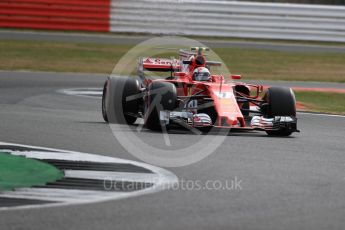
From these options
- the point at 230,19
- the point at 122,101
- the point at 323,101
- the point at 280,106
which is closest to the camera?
the point at 280,106

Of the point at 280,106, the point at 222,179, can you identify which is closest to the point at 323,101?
the point at 280,106

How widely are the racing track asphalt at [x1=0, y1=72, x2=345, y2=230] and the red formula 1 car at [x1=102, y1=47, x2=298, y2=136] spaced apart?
237 millimetres

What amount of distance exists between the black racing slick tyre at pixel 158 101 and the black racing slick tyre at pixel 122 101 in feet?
3.25

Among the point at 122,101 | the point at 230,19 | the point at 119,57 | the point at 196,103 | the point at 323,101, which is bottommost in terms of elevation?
the point at 119,57

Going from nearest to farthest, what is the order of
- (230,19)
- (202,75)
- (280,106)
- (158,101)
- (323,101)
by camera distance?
(158,101) < (280,106) < (202,75) < (323,101) < (230,19)

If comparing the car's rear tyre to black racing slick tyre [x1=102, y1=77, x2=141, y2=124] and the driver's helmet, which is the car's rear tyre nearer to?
the driver's helmet

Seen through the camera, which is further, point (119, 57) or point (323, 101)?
point (119, 57)

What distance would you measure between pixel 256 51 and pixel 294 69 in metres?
3.18

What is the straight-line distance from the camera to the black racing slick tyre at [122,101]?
521 inches

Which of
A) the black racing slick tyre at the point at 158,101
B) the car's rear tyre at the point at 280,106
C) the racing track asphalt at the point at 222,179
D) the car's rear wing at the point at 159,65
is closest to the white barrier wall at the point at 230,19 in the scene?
the racing track asphalt at the point at 222,179

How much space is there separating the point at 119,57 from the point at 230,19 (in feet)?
15.2

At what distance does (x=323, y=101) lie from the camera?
18.5 metres

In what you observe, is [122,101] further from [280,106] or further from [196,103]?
[280,106]

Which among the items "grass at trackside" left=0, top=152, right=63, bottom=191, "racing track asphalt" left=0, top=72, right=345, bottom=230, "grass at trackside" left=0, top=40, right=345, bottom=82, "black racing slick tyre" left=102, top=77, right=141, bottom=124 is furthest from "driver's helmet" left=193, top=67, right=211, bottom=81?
"grass at trackside" left=0, top=40, right=345, bottom=82
